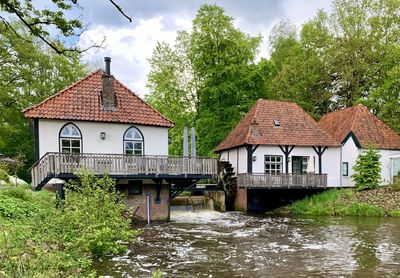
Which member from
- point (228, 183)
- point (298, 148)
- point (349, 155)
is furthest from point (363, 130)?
point (228, 183)

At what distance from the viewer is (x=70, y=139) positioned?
55.4 feet

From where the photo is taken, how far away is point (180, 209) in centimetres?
2169

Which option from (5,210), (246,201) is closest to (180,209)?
(246,201)

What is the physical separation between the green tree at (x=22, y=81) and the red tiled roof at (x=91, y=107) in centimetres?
923

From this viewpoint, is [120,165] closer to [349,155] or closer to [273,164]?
[273,164]

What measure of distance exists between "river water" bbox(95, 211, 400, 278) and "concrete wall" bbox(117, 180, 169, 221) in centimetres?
93

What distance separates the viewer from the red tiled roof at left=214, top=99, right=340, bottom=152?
906 inches

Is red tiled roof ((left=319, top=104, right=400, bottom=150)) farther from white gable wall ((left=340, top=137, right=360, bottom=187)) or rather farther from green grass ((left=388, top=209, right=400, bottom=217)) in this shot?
green grass ((left=388, top=209, right=400, bottom=217))

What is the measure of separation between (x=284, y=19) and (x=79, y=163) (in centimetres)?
3459

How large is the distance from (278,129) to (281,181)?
3.88 metres

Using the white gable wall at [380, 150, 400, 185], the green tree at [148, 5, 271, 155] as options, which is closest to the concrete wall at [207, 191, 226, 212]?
the green tree at [148, 5, 271, 155]

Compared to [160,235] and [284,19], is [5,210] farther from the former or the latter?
[284,19]

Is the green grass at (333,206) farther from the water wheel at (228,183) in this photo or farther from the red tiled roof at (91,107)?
the red tiled roof at (91,107)

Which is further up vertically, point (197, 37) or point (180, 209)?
point (197, 37)
